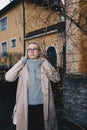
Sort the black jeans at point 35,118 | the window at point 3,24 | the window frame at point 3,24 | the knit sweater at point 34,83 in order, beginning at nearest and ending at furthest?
the knit sweater at point 34,83 < the black jeans at point 35,118 < the window frame at point 3,24 < the window at point 3,24

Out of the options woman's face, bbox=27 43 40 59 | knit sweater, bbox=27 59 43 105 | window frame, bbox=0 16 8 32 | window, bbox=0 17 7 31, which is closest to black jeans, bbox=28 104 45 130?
knit sweater, bbox=27 59 43 105

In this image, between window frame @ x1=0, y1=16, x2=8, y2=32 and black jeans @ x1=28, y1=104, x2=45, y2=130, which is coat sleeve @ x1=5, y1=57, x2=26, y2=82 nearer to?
black jeans @ x1=28, y1=104, x2=45, y2=130

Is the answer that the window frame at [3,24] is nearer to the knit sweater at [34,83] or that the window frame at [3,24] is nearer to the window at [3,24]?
the window at [3,24]

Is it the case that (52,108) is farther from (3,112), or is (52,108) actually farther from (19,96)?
(3,112)

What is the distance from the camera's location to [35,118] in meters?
4.11

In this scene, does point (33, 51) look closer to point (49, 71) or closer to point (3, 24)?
point (49, 71)

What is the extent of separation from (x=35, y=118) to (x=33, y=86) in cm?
50

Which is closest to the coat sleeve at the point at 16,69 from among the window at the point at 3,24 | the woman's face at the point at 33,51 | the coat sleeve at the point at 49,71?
the woman's face at the point at 33,51

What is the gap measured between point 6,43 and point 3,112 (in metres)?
20.3

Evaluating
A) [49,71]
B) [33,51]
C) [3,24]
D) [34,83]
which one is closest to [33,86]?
[34,83]

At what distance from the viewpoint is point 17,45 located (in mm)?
24328

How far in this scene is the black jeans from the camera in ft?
13.2

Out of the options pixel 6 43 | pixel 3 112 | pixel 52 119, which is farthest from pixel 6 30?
pixel 52 119

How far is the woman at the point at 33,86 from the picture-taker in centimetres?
394
